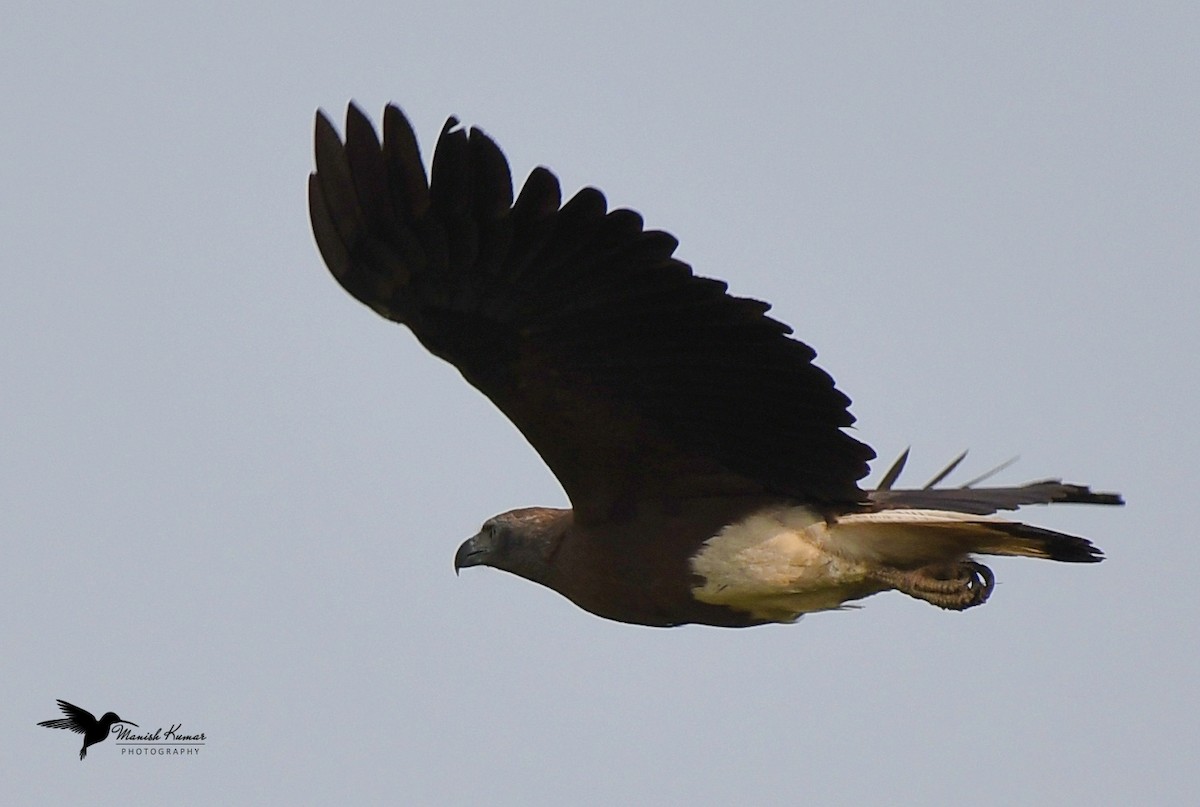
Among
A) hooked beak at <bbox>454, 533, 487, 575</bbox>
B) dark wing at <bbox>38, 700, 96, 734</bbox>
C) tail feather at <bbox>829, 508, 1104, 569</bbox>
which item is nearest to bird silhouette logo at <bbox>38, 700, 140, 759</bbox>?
dark wing at <bbox>38, 700, 96, 734</bbox>

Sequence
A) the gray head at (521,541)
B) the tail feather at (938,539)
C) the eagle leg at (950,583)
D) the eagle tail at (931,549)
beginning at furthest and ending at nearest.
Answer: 1. the gray head at (521,541)
2. the eagle leg at (950,583)
3. the eagle tail at (931,549)
4. the tail feather at (938,539)

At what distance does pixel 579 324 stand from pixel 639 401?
482 mm

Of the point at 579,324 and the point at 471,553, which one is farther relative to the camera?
the point at 471,553

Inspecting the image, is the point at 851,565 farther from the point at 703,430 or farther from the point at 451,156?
the point at 451,156

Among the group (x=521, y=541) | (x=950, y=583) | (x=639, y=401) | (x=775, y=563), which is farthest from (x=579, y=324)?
(x=950, y=583)

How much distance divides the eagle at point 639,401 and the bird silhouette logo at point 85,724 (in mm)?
2944

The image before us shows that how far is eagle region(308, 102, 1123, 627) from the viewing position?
6820mm

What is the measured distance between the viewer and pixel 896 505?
7773 mm

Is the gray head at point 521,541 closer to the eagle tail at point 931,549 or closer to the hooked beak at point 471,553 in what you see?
the hooked beak at point 471,553

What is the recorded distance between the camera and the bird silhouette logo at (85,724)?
9.84 m

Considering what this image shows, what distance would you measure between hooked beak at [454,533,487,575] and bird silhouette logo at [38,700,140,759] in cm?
220

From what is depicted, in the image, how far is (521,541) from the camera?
852 centimetres

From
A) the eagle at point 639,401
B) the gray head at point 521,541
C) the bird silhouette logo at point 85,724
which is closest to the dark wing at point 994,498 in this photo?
the eagle at point 639,401

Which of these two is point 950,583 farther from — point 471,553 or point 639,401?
point 471,553
